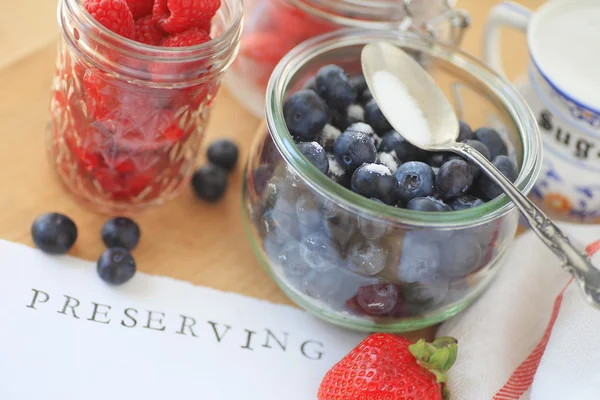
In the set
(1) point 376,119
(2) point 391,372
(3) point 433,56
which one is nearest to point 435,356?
(2) point 391,372

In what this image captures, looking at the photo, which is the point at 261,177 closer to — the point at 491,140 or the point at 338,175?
the point at 338,175

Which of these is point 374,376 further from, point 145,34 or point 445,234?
point 145,34

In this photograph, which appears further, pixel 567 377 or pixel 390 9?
pixel 390 9

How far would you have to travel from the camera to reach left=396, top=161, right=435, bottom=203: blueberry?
0.60m

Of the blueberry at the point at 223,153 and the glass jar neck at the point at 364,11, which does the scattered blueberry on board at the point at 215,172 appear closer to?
the blueberry at the point at 223,153

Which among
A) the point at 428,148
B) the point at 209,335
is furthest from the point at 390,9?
the point at 209,335

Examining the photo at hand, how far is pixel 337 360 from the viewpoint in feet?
2.19

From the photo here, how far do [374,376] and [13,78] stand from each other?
579 mm

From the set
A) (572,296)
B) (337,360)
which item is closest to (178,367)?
(337,360)

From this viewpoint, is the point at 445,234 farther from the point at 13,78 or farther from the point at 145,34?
the point at 13,78

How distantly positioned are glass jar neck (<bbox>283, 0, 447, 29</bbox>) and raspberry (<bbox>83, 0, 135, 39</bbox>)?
23 centimetres

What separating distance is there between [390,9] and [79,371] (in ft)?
1.70

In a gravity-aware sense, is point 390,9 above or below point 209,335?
above

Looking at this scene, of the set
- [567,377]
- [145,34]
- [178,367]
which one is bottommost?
[178,367]
